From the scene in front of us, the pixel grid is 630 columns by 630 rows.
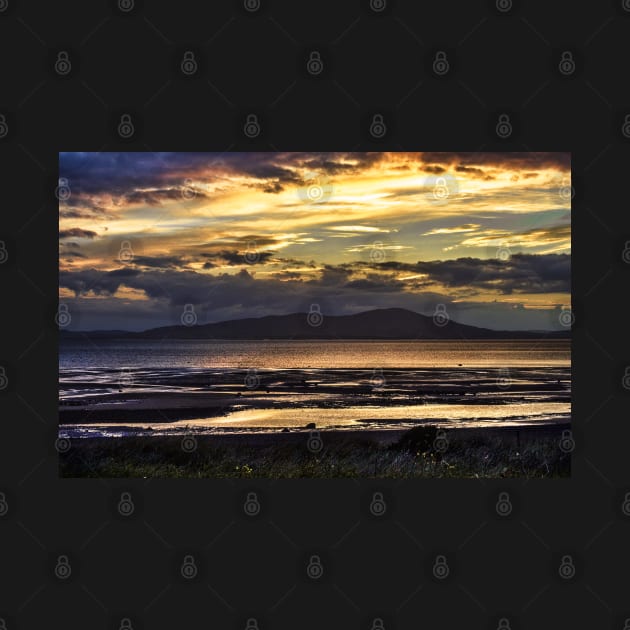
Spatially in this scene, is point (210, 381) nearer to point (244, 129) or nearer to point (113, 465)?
point (113, 465)

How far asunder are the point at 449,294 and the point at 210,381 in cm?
410

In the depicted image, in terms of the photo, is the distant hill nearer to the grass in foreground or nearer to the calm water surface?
the calm water surface

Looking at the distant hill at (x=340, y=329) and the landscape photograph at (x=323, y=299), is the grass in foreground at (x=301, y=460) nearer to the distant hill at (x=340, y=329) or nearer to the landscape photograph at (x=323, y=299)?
the landscape photograph at (x=323, y=299)

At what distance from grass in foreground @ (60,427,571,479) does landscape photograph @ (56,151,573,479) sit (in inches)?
1.1

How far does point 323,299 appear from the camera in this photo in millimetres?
14398

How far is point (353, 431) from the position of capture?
14406mm

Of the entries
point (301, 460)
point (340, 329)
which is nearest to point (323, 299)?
point (340, 329)

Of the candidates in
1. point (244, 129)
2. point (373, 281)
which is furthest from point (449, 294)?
point (244, 129)

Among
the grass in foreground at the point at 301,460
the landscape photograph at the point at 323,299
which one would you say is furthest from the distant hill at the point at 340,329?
the grass in foreground at the point at 301,460

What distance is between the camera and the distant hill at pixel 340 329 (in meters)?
14.4

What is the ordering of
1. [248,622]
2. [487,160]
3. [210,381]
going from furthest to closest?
[210,381]
[487,160]
[248,622]

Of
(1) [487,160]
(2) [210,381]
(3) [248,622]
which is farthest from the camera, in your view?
(2) [210,381]

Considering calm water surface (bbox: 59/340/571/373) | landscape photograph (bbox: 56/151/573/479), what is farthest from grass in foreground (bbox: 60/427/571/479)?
calm water surface (bbox: 59/340/571/373)

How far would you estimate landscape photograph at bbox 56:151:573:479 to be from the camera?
45.8 feet
